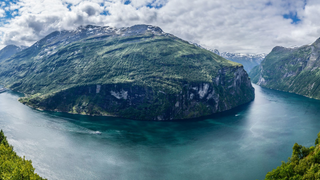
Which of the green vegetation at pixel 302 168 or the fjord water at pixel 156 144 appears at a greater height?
the green vegetation at pixel 302 168

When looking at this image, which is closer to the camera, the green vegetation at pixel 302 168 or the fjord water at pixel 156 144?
the green vegetation at pixel 302 168

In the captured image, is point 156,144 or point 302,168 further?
point 156,144

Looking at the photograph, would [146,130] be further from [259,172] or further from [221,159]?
[259,172]

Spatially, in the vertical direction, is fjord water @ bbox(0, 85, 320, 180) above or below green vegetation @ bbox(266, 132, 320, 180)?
Result: below

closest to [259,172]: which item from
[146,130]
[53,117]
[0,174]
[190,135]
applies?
[190,135]

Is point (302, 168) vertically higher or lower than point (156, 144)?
higher
